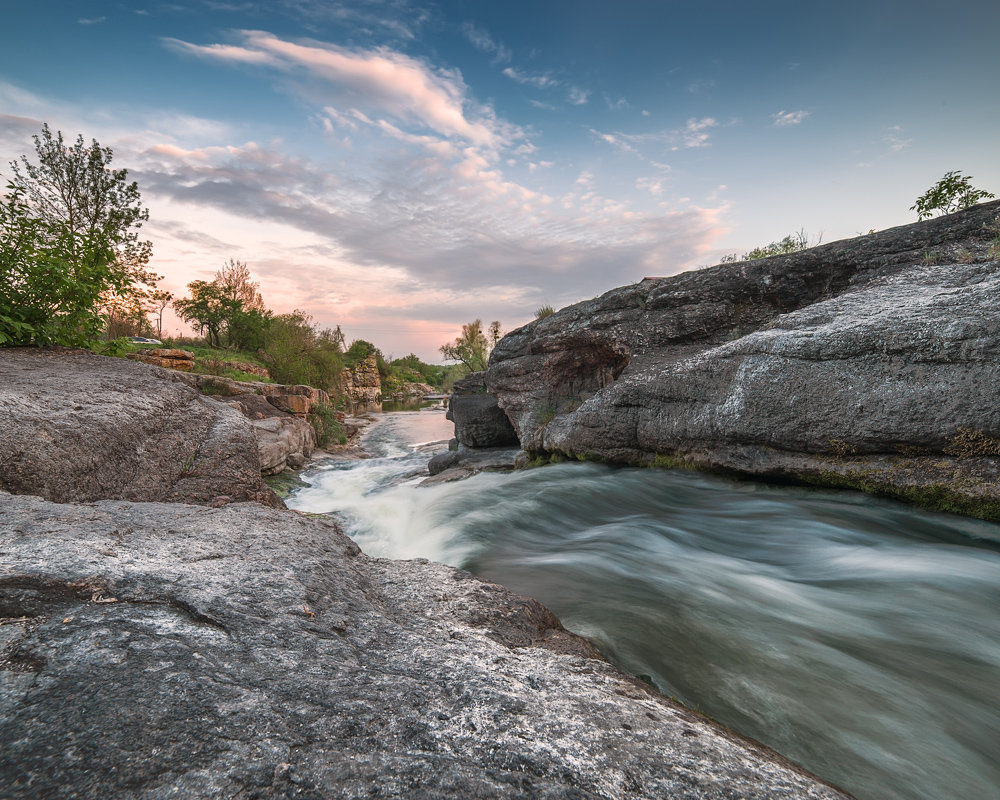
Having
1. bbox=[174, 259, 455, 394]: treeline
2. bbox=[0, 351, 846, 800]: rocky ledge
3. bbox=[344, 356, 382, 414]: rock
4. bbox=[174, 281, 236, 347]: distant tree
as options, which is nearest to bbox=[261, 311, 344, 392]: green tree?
bbox=[174, 259, 455, 394]: treeline

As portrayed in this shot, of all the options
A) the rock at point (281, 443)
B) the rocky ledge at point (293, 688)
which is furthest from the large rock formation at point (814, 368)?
the rock at point (281, 443)

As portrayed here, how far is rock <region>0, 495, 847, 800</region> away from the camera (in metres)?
1.01

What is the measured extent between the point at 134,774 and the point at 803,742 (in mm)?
2550

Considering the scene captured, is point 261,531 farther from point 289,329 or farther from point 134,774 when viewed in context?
point 289,329

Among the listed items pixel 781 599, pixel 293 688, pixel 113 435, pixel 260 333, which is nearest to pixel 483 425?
pixel 113 435

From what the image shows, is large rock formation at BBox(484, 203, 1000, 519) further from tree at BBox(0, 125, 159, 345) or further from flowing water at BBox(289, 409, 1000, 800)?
tree at BBox(0, 125, 159, 345)

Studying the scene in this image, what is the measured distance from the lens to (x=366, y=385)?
5881cm

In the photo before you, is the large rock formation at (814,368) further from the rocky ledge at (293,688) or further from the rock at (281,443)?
the rock at (281,443)

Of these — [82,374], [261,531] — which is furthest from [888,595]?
[82,374]

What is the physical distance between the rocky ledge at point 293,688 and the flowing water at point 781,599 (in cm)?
88

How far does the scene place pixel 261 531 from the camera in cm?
290

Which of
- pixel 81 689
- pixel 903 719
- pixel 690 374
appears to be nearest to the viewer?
pixel 81 689

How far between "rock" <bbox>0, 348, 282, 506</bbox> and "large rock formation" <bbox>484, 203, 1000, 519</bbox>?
6090 millimetres

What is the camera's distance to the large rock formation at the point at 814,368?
4965 millimetres
